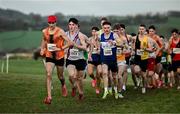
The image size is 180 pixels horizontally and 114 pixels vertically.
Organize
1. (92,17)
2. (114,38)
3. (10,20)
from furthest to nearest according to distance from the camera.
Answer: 1. (10,20)
2. (92,17)
3. (114,38)

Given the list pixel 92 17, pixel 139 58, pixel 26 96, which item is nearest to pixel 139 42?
pixel 139 58

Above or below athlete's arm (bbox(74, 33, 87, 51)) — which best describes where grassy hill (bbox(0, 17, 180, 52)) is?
below

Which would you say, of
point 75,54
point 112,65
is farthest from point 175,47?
point 75,54

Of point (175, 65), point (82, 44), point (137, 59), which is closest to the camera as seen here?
point (82, 44)

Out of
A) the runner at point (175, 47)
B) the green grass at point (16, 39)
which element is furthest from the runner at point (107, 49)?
the green grass at point (16, 39)

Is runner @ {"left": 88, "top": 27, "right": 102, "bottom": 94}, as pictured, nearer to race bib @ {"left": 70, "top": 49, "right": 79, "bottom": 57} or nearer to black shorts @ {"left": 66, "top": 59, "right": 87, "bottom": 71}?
black shorts @ {"left": 66, "top": 59, "right": 87, "bottom": 71}

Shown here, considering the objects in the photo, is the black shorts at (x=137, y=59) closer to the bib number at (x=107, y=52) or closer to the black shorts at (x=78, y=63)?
the bib number at (x=107, y=52)

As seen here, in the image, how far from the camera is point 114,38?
56.7ft

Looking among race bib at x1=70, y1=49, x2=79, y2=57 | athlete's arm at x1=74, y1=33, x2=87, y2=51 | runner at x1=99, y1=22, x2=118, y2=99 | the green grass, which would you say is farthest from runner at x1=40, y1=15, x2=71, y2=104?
the green grass

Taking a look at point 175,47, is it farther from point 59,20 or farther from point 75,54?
point 59,20

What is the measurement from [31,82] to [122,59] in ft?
17.5

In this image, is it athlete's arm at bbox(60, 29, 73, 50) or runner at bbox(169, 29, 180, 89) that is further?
runner at bbox(169, 29, 180, 89)

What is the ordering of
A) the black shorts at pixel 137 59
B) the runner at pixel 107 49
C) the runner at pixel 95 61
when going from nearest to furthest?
the runner at pixel 107 49
the runner at pixel 95 61
the black shorts at pixel 137 59

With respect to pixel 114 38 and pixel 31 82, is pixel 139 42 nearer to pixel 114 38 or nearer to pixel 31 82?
pixel 114 38
